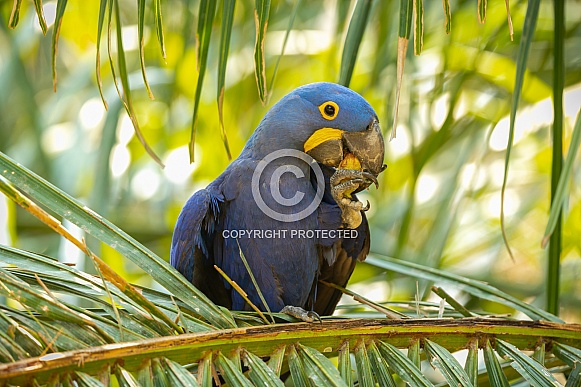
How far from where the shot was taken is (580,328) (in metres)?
1.48

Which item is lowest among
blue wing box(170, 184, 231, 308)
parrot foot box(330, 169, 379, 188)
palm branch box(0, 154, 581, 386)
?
palm branch box(0, 154, 581, 386)

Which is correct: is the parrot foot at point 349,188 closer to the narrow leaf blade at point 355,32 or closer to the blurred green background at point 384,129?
the narrow leaf blade at point 355,32

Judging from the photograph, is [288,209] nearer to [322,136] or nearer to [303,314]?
[322,136]

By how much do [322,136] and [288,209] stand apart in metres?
0.24

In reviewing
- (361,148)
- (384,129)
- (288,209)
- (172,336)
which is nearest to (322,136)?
(361,148)

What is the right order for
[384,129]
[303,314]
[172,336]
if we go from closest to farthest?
[172,336], [303,314], [384,129]

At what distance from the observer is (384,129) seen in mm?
2955

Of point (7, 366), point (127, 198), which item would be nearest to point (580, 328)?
point (7, 366)

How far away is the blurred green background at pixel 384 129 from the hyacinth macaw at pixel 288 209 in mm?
727

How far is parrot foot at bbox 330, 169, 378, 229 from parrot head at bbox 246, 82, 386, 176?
5 cm

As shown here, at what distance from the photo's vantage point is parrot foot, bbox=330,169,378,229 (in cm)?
182

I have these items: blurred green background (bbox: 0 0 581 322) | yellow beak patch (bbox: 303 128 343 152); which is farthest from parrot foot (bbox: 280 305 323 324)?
blurred green background (bbox: 0 0 581 322)

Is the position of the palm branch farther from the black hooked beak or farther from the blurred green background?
the blurred green background

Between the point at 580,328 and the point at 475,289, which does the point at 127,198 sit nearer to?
the point at 475,289
